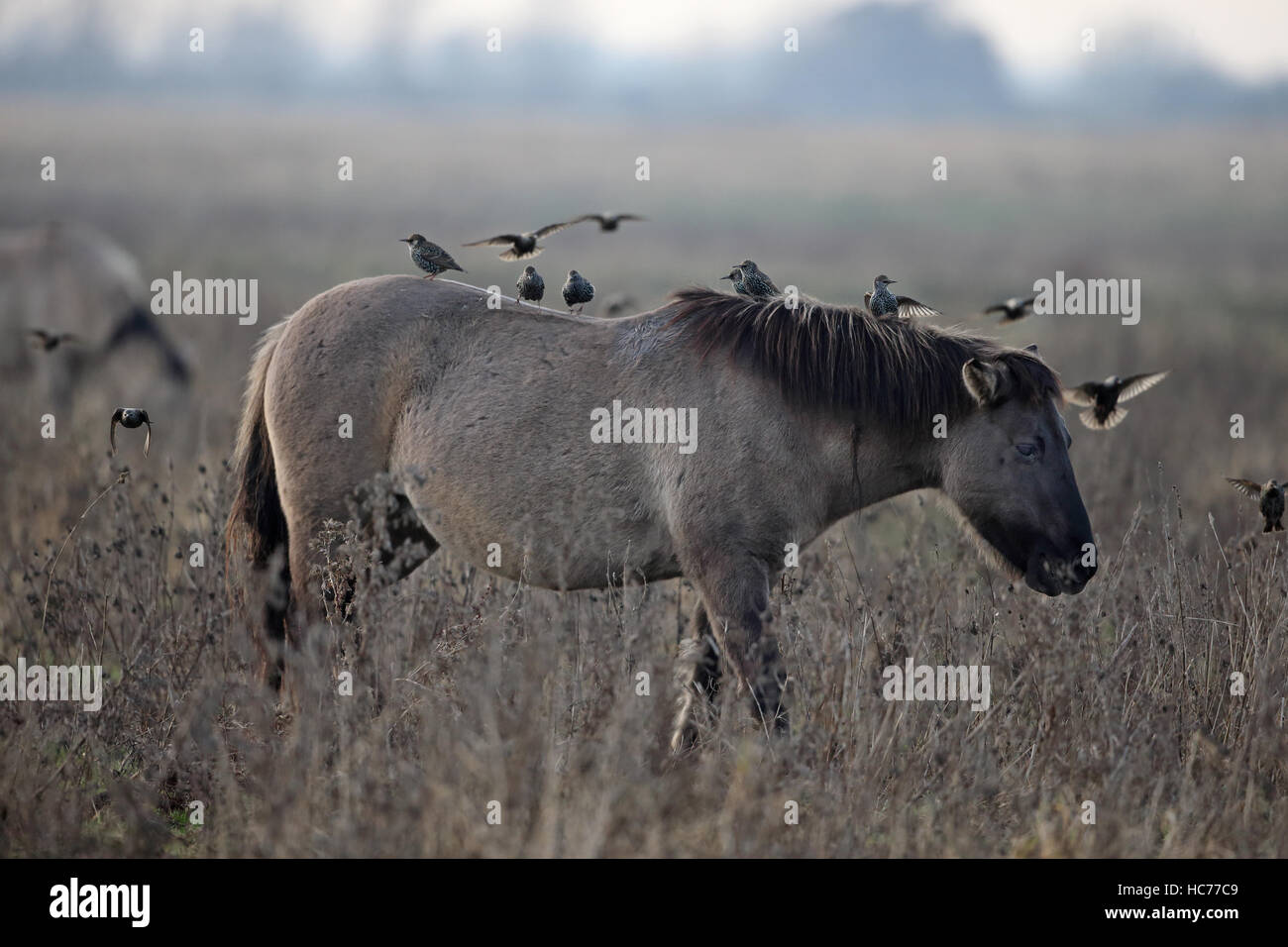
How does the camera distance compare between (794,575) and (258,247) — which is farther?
(258,247)

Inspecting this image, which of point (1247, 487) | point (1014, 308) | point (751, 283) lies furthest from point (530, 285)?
point (1247, 487)

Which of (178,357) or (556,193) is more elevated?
(556,193)

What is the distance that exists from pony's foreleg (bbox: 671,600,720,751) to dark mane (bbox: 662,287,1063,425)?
115 cm

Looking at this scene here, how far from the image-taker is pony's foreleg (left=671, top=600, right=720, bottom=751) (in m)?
5.48

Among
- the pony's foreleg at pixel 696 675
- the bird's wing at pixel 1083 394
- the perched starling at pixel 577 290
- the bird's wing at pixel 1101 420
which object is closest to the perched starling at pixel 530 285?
the perched starling at pixel 577 290

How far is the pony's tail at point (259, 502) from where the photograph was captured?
20.2ft

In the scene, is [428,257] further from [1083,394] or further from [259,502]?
[1083,394]

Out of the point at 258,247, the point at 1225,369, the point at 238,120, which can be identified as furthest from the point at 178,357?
the point at 238,120

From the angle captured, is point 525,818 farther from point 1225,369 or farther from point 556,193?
point 556,193

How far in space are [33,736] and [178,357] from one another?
9.58 meters

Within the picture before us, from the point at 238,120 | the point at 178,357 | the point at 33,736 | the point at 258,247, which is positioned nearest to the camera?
the point at 33,736

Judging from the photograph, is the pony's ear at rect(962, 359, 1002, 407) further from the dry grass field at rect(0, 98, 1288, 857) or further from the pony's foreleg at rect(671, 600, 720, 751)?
the pony's foreleg at rect(671, 600, 720, 751)

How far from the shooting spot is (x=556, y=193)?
235 ft

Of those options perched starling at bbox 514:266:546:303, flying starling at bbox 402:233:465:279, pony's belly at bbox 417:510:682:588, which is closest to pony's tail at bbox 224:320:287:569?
flying starling at bbox 402:233:465:279
